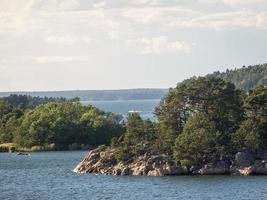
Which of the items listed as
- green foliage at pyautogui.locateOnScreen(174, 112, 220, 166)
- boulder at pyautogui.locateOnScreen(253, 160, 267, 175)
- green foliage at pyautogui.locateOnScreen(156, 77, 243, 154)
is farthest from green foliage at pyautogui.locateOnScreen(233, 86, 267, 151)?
boulder at pyautogui.locateOnScreen(253, 160, 267, 175)

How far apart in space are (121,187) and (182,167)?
12.1 meters

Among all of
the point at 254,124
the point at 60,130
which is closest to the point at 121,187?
the point at 254,124

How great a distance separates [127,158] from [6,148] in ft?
220

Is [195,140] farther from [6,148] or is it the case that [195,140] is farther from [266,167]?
[6,148]

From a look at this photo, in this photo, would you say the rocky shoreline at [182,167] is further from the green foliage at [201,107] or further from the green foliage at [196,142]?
the green foliage at [201,107]

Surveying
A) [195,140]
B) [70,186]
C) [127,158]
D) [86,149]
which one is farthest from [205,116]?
[86,149]

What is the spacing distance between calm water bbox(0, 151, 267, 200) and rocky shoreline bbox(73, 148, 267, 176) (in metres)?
2.44

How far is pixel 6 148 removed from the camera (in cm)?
16312

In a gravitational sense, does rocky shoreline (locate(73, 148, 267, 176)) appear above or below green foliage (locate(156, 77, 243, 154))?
below

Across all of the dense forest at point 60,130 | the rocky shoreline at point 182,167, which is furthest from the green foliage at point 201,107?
the dense forest at point 60,130

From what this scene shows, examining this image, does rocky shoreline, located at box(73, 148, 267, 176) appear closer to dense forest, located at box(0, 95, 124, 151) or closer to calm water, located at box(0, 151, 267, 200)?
calm water, located at box(0, 151, 267, 200)

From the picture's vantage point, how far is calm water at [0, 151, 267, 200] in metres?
79.0

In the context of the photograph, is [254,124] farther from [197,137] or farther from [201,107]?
[201,107]

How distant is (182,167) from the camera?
96.3 meters
